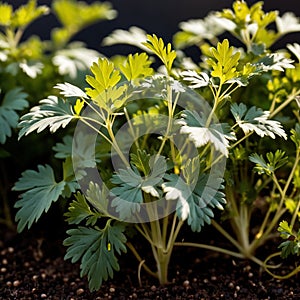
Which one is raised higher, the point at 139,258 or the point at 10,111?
the point at 10,111

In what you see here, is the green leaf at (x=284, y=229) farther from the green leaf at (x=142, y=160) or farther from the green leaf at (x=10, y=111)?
the green leaf at (x=10, y=111)

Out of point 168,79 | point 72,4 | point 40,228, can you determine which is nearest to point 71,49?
point 72,4

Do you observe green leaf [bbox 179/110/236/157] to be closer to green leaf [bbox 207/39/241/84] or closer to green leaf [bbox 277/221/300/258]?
green leaf [bbox 207/39/241/84]

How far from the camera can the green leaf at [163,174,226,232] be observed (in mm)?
875

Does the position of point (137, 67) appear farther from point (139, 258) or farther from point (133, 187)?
point (139, 258)

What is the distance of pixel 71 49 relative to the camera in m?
1.56

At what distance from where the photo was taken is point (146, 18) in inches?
90.4

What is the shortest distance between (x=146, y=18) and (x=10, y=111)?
47.5 inches

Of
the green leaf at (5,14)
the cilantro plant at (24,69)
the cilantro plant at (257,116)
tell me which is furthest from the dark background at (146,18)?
the cilantro plant at (257,116)

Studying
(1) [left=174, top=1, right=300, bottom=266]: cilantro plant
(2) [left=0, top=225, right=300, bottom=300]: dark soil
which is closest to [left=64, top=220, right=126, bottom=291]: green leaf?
(2) [left=0, top=225, right=300, bottom=300]: dark soil

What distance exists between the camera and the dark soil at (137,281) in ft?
3.51

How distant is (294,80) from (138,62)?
36cm

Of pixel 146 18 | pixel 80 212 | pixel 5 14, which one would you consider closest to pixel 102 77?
pixel 80 212

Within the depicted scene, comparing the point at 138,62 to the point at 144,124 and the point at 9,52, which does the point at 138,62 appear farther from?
the point at 9,52
